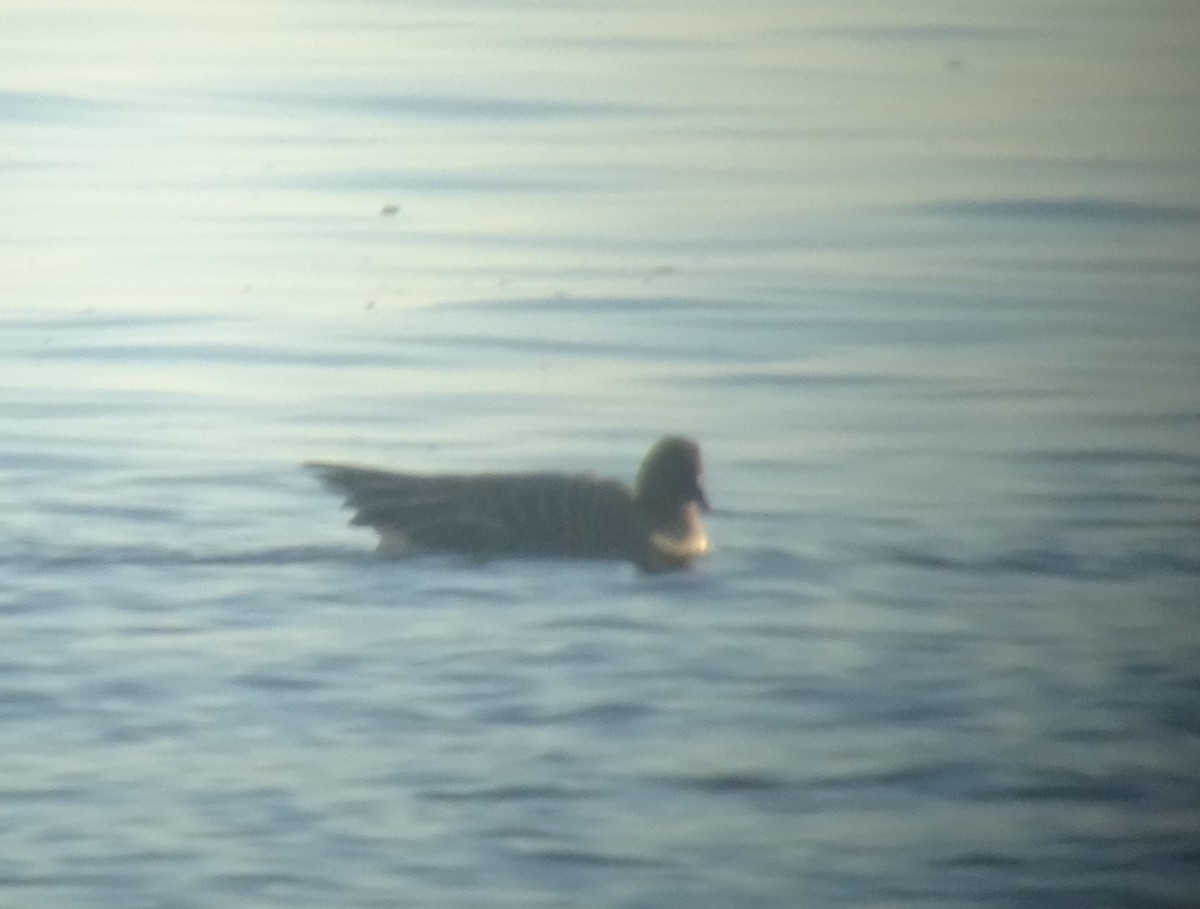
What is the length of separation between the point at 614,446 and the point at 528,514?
82.8 inches

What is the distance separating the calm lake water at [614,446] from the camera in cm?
841

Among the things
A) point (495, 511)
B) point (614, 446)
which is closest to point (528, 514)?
point (495, 511)

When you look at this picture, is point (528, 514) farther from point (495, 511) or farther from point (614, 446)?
point (614, 446)

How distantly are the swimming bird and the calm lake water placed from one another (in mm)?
163

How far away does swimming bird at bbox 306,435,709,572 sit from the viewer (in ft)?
38.7

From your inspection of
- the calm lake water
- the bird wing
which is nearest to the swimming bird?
the bird wing

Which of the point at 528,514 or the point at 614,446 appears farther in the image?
the point at 614,446

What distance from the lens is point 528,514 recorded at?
1180 cm

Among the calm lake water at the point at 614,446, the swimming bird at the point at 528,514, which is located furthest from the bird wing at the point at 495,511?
the calm lake water at the point at 614,446

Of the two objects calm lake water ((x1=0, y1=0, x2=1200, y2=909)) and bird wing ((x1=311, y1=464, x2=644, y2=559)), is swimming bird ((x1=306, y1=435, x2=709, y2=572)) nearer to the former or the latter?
bird wing ((x1=311, y1=464, x2=644, y2=559))

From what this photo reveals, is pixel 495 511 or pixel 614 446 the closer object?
pixel 495 511

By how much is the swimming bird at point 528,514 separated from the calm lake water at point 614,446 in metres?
0.16

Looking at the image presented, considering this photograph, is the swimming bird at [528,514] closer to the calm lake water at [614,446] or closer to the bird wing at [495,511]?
the bird wing at [495,511]

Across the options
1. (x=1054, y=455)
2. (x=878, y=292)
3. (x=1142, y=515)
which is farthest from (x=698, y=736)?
(x=878, y=292)
